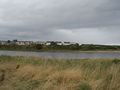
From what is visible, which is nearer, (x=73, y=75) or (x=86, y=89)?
(x=86, y=89)

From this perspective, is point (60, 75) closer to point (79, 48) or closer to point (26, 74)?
point (26, 74)

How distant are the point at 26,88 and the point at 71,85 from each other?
1297 mm

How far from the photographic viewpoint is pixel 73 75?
5.61 metres

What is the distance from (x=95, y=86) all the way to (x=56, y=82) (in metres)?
1.27

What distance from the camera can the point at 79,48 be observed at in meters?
72.8

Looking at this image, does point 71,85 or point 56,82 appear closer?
point 71,85

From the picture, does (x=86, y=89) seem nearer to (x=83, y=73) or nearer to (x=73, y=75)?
(x=73, y=75)

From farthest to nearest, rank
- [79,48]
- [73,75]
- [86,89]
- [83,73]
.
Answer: [79,48], [83,73], [73,75], [86,89]

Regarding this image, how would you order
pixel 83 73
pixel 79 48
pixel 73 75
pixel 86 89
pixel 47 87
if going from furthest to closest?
pixel 79 48
pixel 83 73
pixel 73 75
pixel 47 87
pixel 86 89

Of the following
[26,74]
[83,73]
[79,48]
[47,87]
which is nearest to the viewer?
[47,87]

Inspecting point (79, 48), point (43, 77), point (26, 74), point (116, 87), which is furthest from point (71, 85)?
point (79, 48)

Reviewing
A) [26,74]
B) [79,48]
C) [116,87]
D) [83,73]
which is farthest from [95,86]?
[79,48]

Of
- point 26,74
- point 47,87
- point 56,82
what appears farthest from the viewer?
point 26,74

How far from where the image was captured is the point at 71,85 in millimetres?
4613
